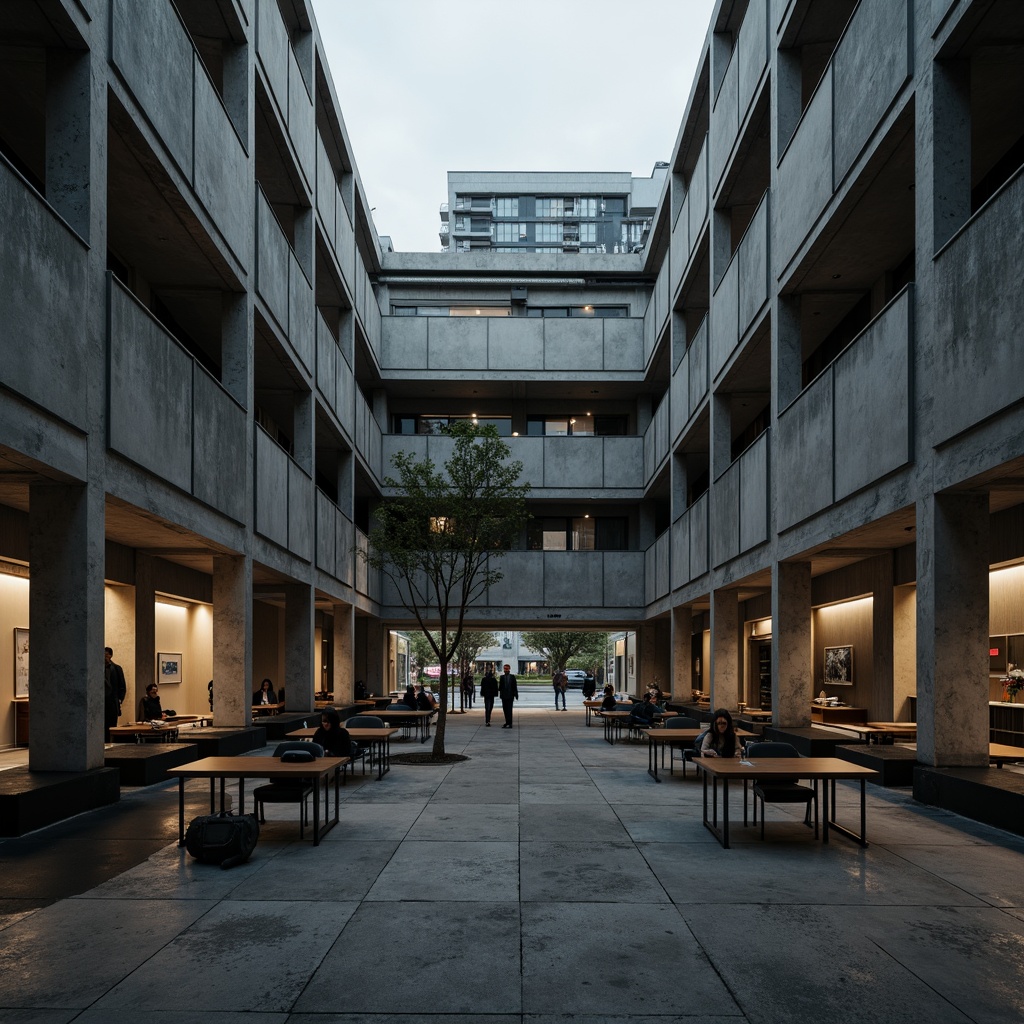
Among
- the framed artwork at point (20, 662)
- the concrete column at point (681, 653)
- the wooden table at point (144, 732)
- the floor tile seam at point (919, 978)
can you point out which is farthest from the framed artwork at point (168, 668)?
the floor tile seam at point (919, 978)

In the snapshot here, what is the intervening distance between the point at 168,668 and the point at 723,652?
13.5 meters

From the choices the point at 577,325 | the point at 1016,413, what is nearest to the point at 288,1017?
the point at 1016,413

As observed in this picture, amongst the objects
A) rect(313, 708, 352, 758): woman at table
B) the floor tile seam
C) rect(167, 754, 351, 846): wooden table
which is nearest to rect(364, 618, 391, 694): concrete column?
rect(313, 708, 352, 758): woman at table

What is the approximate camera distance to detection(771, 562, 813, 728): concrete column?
18.0 meters

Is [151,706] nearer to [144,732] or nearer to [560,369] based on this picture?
[144,732]

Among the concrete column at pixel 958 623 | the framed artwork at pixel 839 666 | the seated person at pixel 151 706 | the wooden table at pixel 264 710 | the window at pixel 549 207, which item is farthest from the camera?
the window at pixel 549 207

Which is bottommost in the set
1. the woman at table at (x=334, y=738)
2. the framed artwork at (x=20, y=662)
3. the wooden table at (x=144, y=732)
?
the wooden table at (x=144, y=732)

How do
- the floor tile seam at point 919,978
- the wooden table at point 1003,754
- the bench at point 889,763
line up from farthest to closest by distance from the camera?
the bench at point 889,763
the wooden table at point 1003,754
the floor tile seam at point 919,978

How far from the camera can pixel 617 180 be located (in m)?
116

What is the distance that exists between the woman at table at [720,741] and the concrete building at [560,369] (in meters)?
2.31

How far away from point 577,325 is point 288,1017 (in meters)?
30.6

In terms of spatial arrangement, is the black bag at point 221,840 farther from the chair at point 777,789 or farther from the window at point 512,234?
the window at point 512,234

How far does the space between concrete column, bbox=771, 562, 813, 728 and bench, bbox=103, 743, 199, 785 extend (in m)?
10.4

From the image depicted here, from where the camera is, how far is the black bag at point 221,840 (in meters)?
8.70
